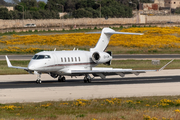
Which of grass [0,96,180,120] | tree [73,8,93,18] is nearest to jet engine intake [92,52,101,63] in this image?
grass [0,96,180,120]

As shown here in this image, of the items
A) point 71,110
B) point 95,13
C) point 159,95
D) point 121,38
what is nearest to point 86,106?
point 71,110

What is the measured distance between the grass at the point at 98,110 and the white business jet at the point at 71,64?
911 centimetres

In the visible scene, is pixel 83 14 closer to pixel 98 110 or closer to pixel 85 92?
pixel 85 92

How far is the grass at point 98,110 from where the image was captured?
1853 centimetres

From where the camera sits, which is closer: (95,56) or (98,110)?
(98,110)

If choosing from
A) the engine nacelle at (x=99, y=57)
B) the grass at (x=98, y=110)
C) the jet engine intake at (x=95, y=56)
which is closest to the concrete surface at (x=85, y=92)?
the grass at (x=98, y=110)

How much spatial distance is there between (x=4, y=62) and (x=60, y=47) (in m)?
24.4

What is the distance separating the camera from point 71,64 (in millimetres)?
35406

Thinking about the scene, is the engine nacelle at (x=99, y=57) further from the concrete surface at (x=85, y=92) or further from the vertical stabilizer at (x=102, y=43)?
the concrete surface at (x=85, y=92)

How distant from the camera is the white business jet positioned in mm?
32906

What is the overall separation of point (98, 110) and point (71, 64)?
14617 millimetres

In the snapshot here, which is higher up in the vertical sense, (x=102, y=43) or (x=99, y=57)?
(x=102, y=43)

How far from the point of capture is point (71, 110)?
21.0 meters

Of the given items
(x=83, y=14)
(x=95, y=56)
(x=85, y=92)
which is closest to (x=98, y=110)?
(x=85, y=92)
